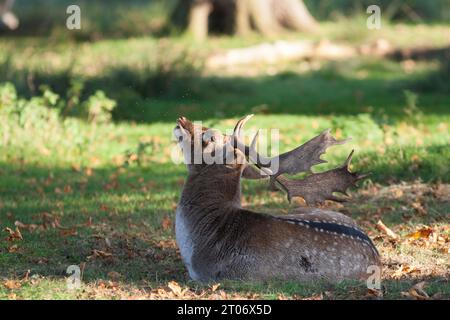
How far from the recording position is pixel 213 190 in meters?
8.40

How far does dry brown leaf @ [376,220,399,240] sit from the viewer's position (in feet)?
31.9

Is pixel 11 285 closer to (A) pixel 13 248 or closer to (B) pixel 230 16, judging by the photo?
(A) pixel 13 248

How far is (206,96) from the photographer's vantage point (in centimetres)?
1870

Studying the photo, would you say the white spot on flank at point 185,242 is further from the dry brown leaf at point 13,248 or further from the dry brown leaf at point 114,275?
the dry brown leaf at point 13,248

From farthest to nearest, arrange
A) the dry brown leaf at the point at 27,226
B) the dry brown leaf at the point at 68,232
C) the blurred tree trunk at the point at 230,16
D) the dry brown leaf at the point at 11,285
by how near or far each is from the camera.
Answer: the blurred tree trunk at the point at 230,16, the dry brown leaf at the point at 27,226, the dry brown leaf at the point at 68,232, the dry brown leaf at the point at 11,285

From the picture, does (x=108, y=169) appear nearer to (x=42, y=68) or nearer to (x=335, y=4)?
(x=42, y=68)

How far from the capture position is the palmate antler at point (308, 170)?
323 inches

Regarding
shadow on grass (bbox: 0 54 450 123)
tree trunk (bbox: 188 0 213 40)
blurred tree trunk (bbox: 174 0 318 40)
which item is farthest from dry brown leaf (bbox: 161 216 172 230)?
blurred tree trunk (bbox: 174 0 318 40)

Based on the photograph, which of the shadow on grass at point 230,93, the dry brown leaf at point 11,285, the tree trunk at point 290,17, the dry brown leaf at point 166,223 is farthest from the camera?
the tree trunk at point 290,17

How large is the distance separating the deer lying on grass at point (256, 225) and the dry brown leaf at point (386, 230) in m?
1.45

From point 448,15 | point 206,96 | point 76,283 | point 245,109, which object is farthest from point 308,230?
point 448,15

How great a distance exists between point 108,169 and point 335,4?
1914 centimetres

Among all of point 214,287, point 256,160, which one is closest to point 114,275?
point 214,287

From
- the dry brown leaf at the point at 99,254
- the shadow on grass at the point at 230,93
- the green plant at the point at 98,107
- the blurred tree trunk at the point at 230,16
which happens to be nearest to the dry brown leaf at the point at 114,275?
the dry brown leaf at the point at 99,254
